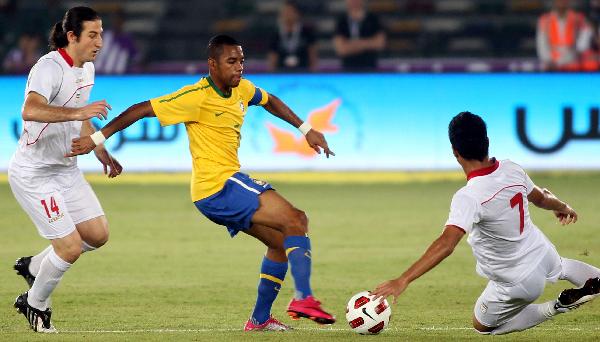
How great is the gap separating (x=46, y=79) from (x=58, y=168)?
0.64m

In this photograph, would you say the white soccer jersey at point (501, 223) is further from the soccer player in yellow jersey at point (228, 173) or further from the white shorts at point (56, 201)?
the white shorts at point (56, 201)

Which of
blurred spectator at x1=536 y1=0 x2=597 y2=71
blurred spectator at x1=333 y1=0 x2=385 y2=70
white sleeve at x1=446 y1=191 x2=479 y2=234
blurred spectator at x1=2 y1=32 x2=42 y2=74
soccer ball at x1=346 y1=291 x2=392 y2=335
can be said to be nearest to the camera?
white sleeve at x1=446 y1=191 x2=479 y2=234

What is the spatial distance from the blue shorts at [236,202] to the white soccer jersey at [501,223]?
4.37ft

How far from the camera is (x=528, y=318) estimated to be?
7.40 m

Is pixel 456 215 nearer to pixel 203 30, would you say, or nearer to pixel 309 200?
pixel 309 200

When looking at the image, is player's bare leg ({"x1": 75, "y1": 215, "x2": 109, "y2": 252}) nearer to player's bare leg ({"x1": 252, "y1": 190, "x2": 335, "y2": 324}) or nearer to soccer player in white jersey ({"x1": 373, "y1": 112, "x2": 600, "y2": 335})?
player's bare leg ({"x1": 252, "y1": 190, "x2": 335, "y2": 324})

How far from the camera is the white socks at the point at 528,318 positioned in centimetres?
736

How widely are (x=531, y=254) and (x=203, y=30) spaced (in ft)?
59.8

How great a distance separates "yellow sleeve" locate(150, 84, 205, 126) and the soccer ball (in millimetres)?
1545

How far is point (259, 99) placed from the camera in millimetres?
8125

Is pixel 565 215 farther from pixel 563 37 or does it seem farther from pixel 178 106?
pixel 563 37

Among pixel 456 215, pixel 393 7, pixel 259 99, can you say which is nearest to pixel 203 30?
pixel 393 7

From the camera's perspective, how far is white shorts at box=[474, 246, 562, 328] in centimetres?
717

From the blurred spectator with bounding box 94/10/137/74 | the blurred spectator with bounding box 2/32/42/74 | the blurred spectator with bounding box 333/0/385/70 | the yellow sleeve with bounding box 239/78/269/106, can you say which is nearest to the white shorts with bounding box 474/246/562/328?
the yellow sleeve with bounding box 239/78/269/106
